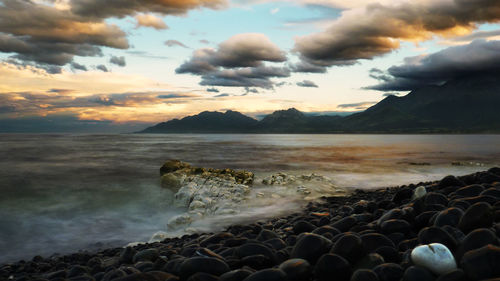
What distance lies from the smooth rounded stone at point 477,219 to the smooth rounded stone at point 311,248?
1833 millimetres

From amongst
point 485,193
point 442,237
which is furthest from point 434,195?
point 442,237

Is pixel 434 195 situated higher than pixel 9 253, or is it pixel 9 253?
pixel 434 195

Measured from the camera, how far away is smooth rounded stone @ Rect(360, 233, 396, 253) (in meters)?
3.77

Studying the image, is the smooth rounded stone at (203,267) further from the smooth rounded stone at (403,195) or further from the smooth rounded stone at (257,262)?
the smooth rounded stone at (403,195)

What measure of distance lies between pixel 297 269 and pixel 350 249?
0.69 m

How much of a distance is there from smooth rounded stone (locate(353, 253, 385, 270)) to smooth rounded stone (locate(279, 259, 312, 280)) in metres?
0.55

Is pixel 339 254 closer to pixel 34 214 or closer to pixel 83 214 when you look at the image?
pixel 83 214

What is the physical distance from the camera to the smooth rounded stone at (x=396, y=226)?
4.57 meters

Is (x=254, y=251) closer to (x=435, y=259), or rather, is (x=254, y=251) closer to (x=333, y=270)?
(x=333, y=270)

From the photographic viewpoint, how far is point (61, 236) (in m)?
10.0

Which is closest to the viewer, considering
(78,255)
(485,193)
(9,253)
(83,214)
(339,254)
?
(339,254)

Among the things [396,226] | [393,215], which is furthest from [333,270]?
[393,215]

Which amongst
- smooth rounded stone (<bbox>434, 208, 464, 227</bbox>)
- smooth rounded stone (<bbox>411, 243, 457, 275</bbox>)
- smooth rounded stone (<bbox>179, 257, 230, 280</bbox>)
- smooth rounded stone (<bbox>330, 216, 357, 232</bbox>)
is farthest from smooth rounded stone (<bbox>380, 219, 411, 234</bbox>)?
smooth rounded stone (<bbox>179, 257, 230, 280</bbox>)

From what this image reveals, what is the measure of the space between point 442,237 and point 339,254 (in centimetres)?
129
